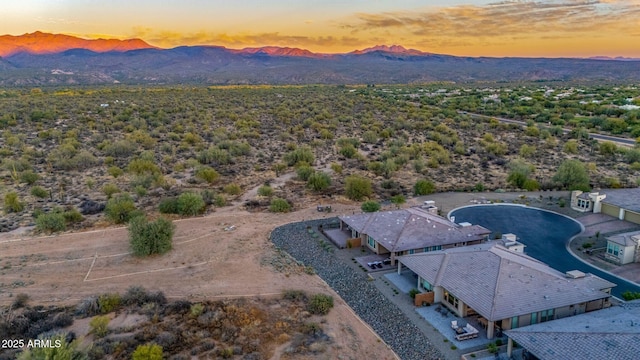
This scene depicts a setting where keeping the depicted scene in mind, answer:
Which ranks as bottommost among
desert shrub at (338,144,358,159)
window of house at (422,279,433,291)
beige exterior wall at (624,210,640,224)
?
window of house at (422,279,433,291)

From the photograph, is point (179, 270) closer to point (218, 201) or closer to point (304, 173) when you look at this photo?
A: point (218, 201)

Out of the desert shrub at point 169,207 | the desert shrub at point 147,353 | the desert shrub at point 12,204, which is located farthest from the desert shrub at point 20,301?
the desert shrub at point 12,204

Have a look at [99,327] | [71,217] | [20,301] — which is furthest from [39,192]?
[99,327]

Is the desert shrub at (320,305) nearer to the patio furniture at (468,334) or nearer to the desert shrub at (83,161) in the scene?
the patio furniture at (468,334)

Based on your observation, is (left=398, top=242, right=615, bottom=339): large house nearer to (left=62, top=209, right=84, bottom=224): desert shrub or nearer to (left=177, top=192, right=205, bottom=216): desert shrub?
(left=177, top=192, right=205, bottom=216): desert shrub

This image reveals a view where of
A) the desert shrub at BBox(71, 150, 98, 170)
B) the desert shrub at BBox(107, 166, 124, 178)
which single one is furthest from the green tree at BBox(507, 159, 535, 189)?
the desert shrub at BBox(71, 150, 98, 170)

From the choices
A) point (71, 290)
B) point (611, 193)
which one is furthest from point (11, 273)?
point (611, 193)

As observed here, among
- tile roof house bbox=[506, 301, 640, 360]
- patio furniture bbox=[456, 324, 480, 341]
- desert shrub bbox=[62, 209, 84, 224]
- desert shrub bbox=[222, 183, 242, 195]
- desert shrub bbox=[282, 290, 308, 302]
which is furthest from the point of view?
desert shrub bbox=[222, 183, 242, 195]
